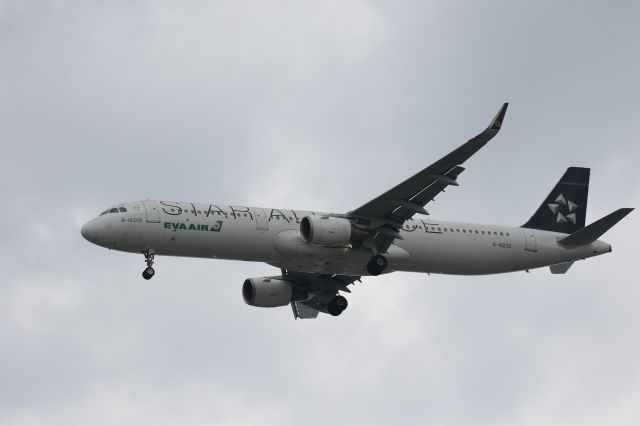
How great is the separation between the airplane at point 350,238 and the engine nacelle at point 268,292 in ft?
0.17

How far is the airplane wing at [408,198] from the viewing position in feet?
170

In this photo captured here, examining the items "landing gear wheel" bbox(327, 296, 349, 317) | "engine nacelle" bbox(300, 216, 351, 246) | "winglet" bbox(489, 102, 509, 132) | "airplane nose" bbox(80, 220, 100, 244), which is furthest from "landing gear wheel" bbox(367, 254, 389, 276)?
"airplane nose" bbox(80, 220, 100, 244)

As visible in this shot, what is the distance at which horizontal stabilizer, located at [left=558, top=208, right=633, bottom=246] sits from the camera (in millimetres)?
57531

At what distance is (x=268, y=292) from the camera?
62.2 meters

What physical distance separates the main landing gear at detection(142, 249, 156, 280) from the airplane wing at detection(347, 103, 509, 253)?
9.16 metres

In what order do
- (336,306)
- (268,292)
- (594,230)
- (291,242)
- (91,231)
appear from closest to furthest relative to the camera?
1. (91,231)
2. (291,242)
3. (594,230)
4. (268,292)
5. (336,306)

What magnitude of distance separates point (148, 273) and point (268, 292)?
378 inches

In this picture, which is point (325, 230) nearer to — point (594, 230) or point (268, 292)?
point (268, 292)

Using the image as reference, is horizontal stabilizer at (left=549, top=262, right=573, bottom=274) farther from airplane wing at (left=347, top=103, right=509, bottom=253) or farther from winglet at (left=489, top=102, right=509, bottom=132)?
winglet at (left=489, top=102, right=509, bottom=132)

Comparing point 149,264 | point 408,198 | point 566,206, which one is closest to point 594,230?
point 566,206

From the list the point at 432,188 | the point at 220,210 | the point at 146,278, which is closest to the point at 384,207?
the point at 432,188

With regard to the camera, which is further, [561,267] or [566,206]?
[566,206]

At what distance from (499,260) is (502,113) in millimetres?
13287

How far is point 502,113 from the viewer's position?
48.4 meters
